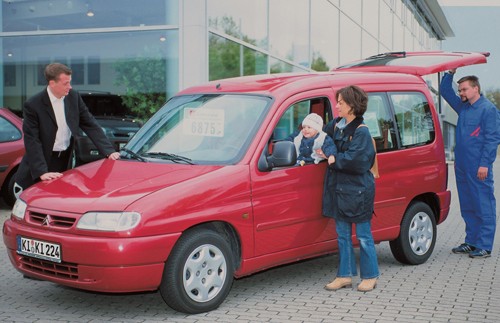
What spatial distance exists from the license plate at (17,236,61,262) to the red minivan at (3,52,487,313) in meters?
0.01

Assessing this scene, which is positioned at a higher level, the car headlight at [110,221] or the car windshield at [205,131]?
the car windshield at [205,131]

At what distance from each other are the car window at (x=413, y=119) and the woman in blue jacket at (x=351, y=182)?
121cm

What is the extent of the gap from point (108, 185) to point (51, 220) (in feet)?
1.56

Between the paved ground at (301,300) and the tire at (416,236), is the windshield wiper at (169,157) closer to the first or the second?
the paved ground at (301,300)

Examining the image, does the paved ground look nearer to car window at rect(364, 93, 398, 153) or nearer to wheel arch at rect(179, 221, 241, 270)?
wheel arch at rect(179, 221, 241, 270)

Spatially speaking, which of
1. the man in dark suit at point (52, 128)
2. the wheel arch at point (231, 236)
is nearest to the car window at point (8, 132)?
the man in dark suit at point (52, 128)

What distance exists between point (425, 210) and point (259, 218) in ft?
8.02

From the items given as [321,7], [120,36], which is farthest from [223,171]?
[321,7]

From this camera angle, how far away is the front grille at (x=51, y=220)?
5.16 metres

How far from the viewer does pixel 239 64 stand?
51.0 feet

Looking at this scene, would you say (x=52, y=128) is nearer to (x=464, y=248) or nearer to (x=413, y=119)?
(x=413, y=119)

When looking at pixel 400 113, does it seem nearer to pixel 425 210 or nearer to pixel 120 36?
pixel 425 210

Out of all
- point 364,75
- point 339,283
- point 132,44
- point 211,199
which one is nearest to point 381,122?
point 364,75

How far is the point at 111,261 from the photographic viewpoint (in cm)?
494
